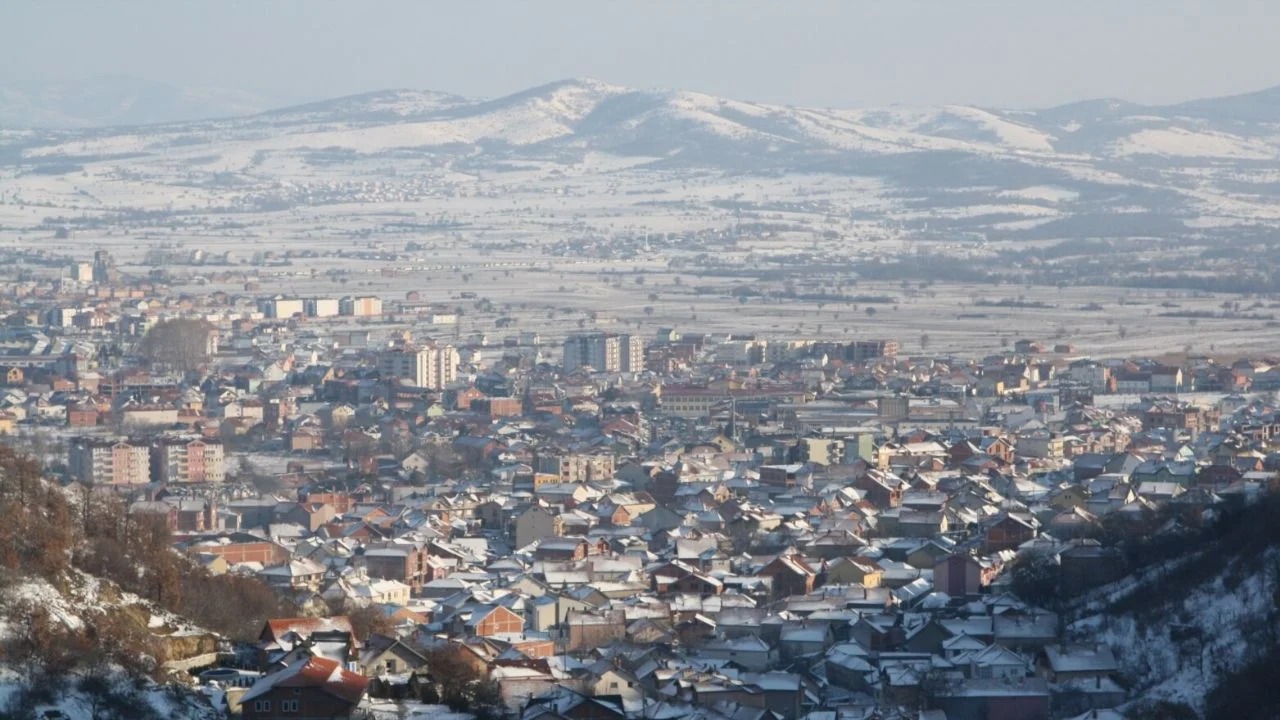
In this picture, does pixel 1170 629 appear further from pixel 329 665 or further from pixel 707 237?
pixel 707 237

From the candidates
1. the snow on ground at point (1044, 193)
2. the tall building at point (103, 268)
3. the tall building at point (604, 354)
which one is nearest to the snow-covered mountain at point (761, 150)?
the snow on ground at point (1044, 193)

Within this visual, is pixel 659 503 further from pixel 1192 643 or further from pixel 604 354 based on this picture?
pixel 604 354

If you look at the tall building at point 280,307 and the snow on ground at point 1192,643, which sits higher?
the snow on ground at point 1192,643

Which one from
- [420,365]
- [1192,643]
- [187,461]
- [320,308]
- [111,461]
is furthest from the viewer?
[320,308]

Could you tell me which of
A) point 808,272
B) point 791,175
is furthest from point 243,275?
point 791,175

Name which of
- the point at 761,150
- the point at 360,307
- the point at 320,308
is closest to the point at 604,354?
the point at 360,307

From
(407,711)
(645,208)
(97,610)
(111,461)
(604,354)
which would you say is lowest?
(645,208)

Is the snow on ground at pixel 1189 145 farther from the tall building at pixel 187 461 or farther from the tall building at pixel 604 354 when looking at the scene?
the tall building at pixel 187 461
